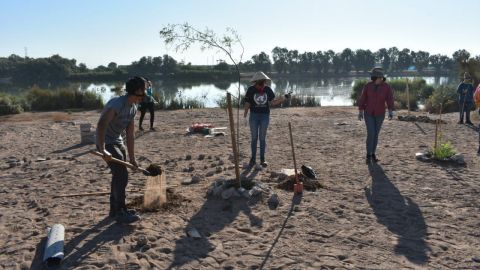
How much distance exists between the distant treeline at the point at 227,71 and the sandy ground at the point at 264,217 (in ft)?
39.9

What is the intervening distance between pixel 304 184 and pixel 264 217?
4.30 feet

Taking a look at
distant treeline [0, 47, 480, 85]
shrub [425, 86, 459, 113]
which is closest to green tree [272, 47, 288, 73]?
distant treeline [0, 47, 480, 85]

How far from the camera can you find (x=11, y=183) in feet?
21.5

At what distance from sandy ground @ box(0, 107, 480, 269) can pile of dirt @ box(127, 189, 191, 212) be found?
0.16 feet

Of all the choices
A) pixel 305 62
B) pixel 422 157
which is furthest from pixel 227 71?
pixel 305 62

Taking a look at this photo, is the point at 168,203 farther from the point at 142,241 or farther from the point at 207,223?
the point at 142,241

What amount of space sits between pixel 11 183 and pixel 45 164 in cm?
138

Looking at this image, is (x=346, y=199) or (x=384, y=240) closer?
(x=384, y=240)

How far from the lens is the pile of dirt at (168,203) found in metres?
5.05

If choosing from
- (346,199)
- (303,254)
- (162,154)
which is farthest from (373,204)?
(162,154)

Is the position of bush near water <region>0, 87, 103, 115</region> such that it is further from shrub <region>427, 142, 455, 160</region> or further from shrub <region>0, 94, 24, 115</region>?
shrub <region>427, 142, 455, 160</region>

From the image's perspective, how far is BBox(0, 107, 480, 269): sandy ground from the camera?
3838 mm

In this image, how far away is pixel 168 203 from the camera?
5.25 m

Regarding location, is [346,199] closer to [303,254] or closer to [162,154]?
[303,254]
